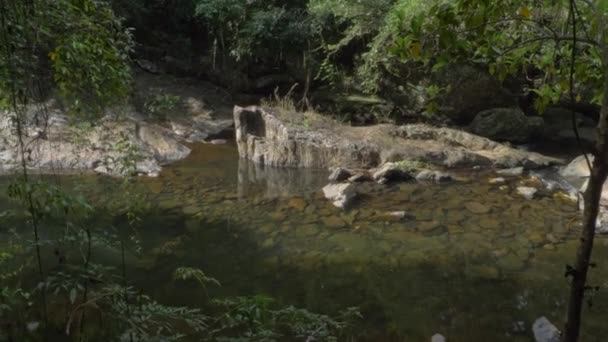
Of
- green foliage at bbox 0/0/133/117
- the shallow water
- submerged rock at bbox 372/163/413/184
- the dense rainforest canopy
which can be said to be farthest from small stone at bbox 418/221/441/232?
green foliage at bbox 0/0/133/117

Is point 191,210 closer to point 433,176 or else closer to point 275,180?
point 275,180

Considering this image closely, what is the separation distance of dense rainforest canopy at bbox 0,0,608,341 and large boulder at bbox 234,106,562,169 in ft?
2.88

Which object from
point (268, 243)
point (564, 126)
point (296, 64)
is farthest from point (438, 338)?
point (296, 64)

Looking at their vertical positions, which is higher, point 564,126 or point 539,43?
point 539,43

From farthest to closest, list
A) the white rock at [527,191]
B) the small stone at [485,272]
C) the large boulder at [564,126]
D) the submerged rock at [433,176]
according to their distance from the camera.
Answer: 1. the large boulder at [564,126]
2. the submerged rock at [433,176]
3. the white rock at [527,191]
4. the small stone at [485,272]

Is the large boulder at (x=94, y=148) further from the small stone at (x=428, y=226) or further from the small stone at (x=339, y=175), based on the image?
the small stone at (x=428, y=226)

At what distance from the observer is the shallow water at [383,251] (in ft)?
15.3

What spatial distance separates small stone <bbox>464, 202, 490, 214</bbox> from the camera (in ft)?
23.7

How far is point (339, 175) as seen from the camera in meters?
8.73

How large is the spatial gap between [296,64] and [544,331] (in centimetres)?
1043

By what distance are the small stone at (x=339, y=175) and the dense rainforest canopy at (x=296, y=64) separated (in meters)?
1.83

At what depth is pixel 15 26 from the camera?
7.78 ft

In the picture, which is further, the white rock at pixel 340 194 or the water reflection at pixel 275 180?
the water reflection at pixel 275 180

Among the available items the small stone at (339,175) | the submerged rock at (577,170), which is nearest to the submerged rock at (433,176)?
the small stone at (339,175)
